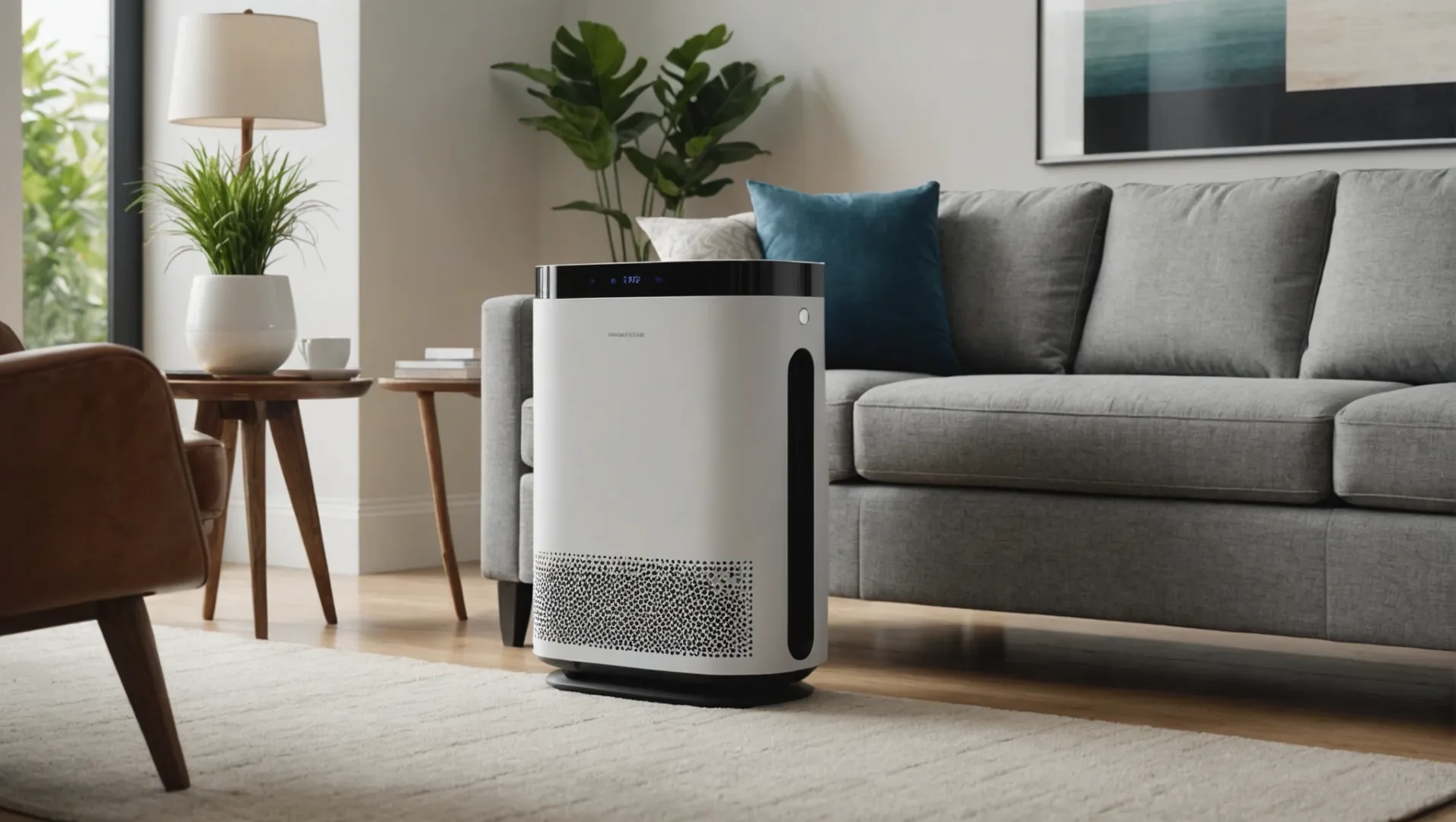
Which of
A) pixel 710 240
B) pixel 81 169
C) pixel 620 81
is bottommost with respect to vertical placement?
pixel 710 240

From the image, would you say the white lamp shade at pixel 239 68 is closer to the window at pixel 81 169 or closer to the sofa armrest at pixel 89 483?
the window at pixel 81 169

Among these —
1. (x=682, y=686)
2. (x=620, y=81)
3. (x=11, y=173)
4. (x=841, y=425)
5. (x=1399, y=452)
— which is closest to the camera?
(x=1399, y=452)

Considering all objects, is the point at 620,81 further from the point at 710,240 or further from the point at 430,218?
the point at 710,240

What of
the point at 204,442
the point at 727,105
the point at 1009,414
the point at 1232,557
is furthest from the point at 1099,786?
the point at 727,105

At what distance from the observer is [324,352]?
3.41m

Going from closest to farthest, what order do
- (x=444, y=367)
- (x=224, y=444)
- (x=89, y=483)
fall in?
(x=89, y=483)
(x=224, y=444)
(x=444, y=367)

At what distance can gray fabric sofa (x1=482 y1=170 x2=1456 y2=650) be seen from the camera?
93.5 inches

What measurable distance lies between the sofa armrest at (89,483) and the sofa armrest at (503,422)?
3.63ft

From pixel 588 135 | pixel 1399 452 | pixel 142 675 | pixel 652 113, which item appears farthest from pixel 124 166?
pixel 1399 452

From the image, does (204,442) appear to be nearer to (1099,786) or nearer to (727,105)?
(1099,786)

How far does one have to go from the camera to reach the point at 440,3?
4469mm

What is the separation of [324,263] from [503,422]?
1.46 meters

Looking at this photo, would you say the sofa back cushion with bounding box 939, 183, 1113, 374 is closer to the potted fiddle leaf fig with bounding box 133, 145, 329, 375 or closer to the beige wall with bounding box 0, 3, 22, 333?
the potted fiddle leaf fig with bounding box 133, 145, 329, 375

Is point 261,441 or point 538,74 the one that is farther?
point 538,74
